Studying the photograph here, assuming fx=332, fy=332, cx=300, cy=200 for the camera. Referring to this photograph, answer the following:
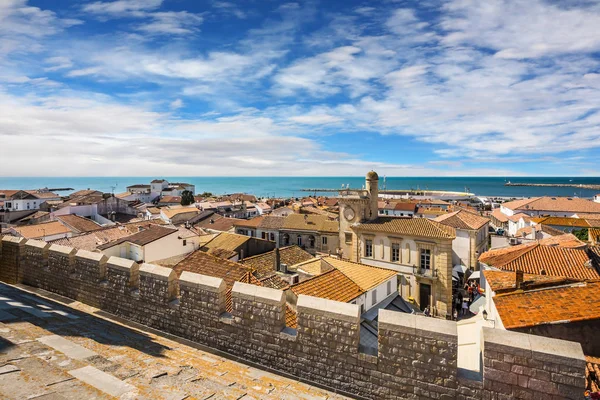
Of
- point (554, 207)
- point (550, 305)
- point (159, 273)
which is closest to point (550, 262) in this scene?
point (550, 305)

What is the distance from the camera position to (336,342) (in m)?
5.30

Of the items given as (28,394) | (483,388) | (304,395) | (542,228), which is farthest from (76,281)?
(542,228)

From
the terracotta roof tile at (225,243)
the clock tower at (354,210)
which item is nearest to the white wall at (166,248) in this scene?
the terracotta roof tile at (225,243)

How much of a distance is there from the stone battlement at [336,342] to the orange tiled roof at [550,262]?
1386 centimetres

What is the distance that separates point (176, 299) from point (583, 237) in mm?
43208

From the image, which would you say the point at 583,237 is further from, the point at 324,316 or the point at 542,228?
the point at 324,316

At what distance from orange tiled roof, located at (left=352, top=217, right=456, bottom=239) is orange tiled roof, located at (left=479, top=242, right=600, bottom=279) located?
812 cm

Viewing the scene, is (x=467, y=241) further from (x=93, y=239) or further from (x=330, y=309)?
(x=93, y=239)

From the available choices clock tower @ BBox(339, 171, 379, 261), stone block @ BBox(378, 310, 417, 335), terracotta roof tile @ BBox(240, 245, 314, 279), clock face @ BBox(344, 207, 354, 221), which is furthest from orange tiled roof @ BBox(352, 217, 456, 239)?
stone block @ BBox(378, 310, 417, 335)

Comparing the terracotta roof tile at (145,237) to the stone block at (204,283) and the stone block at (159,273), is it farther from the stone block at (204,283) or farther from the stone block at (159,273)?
the stone block at (204,283)

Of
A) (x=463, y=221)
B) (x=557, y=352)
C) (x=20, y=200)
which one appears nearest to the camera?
(x=557, y=352)

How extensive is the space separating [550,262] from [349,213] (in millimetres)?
18935

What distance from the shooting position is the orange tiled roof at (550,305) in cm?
823

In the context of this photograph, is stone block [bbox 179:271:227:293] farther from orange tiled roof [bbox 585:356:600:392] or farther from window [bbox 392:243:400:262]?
window [bbox 392:243:400:262]
